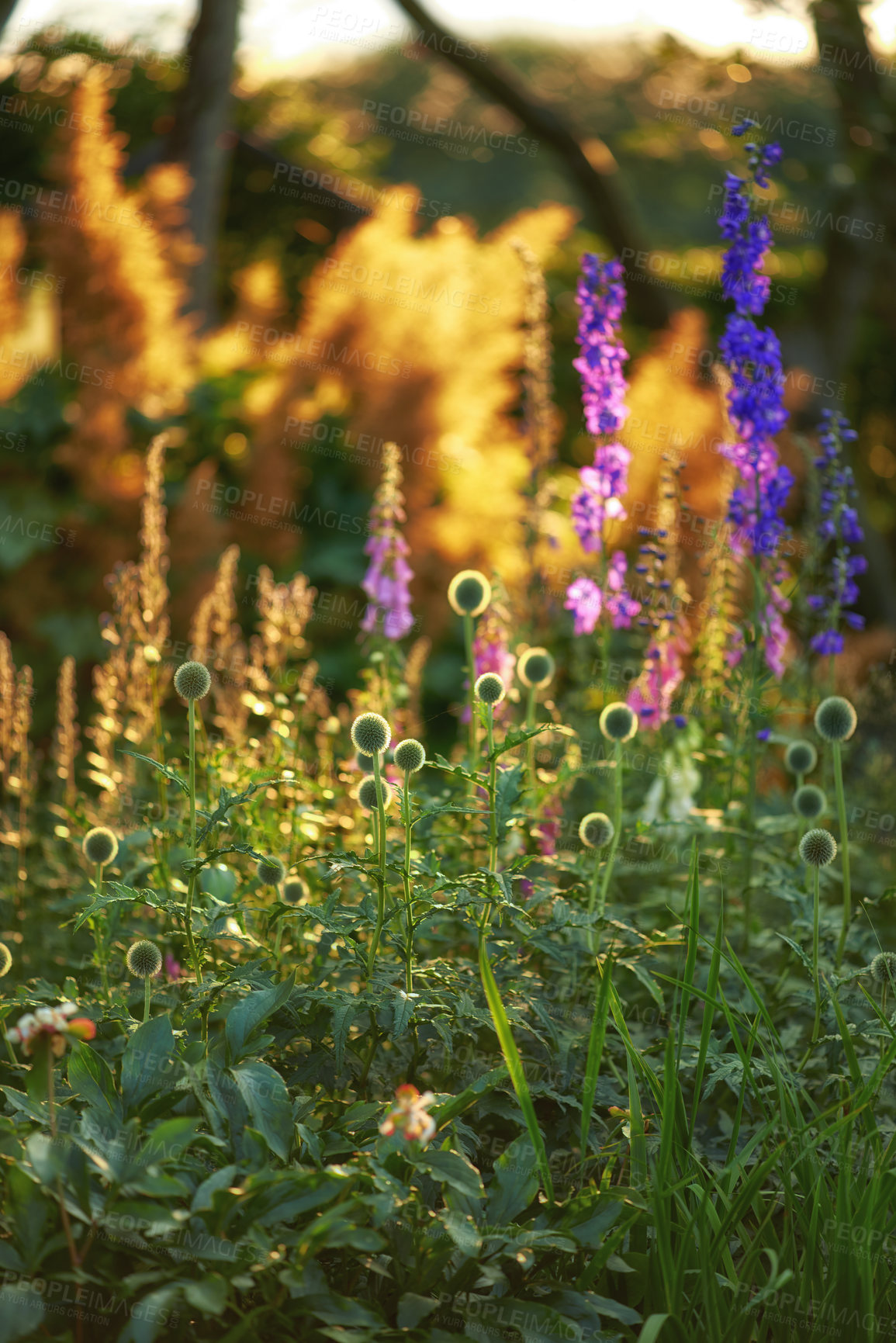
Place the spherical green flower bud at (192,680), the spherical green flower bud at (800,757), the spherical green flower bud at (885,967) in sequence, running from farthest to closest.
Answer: the spherical green flower bud at (800,757)
the spherical green flower bud at (192,680)
the spherical green flower bud at (885,967)

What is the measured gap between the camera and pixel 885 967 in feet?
7.93

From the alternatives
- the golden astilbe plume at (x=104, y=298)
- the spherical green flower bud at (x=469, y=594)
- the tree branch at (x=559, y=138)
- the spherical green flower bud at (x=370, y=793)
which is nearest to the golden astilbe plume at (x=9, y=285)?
the golden astilbe plume at (x=104, y=298)

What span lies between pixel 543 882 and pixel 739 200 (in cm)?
201

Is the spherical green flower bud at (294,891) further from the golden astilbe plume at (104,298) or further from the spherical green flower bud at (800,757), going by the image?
the golden astilbe plume at (104,298)

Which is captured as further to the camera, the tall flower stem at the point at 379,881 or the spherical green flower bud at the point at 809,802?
the spherical green flower bud at the point at 809,802

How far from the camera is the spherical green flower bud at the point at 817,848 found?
8.31ft

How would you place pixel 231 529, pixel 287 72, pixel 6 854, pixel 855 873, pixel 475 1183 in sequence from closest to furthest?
pixel 475 1183, pixel 6 854, pixel 855 873, pixel 231 529, pixel 287 72

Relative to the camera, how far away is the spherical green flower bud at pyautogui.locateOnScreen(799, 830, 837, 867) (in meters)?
2.53

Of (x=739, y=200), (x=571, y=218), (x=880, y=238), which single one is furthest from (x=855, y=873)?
(x=880, y=238)

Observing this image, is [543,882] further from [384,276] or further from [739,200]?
[384,276]

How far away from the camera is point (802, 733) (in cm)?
509

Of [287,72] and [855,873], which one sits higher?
[287,72]

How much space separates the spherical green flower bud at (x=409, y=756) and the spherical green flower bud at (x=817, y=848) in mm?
865

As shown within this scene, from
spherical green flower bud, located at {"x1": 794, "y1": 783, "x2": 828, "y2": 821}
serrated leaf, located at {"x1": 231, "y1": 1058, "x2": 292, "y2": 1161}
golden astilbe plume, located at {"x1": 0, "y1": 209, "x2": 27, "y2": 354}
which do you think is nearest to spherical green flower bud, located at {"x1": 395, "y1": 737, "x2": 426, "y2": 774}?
serrated leaf, located at {"x1": 231, "y1": 1058, "x2": 292, "y2": 1161}
